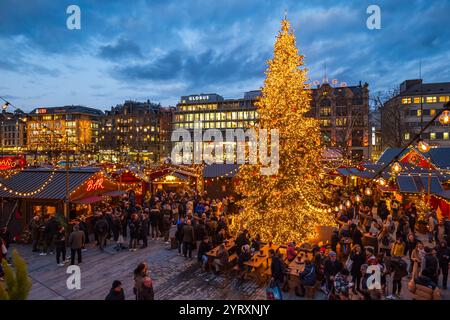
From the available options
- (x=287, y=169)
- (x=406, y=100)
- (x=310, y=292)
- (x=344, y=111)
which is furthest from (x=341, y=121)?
(x=310, y=292)

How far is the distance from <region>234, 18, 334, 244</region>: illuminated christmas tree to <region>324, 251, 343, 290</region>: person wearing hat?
4.40 m

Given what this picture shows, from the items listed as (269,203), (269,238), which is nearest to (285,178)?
(269,203)

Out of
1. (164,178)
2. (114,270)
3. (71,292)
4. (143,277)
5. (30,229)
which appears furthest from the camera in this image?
(164,178)

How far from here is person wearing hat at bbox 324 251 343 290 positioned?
924 cm

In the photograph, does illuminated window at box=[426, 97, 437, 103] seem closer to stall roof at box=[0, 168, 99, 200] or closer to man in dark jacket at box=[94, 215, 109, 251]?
stall roof at box=[0, 168, 99, 200]

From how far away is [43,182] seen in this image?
52.4ft

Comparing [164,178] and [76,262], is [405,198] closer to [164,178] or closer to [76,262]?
[164,178]

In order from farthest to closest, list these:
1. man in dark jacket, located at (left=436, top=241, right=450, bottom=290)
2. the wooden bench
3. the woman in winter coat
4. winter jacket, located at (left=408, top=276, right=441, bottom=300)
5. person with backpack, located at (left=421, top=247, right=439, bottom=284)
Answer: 1. man in dark jacket, located at (left=436, top=241, right=450, bottom=290)
2. the woman in winter coat
3. the wooden bench
4. person with backpack, located at (left=421, top=247, right=439, bottom=284)
5. winter jacket, located at (left=408, top=276, right=441, bottom=300)

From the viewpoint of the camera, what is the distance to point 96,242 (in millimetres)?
15500

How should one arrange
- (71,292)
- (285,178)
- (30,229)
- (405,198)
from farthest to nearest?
(405,198), (30,229), (285,178), (71,292)

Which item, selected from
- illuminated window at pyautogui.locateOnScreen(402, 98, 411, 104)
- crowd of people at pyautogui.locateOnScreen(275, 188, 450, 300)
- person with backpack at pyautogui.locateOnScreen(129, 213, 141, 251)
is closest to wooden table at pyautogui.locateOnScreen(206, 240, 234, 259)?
crowd of people at pyautogui.locateOnScreen(275, 188, 450, 300)

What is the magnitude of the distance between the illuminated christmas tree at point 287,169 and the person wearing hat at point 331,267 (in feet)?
14.4

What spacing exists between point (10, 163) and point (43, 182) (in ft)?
6.39

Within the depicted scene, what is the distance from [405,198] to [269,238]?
47.4 feet
